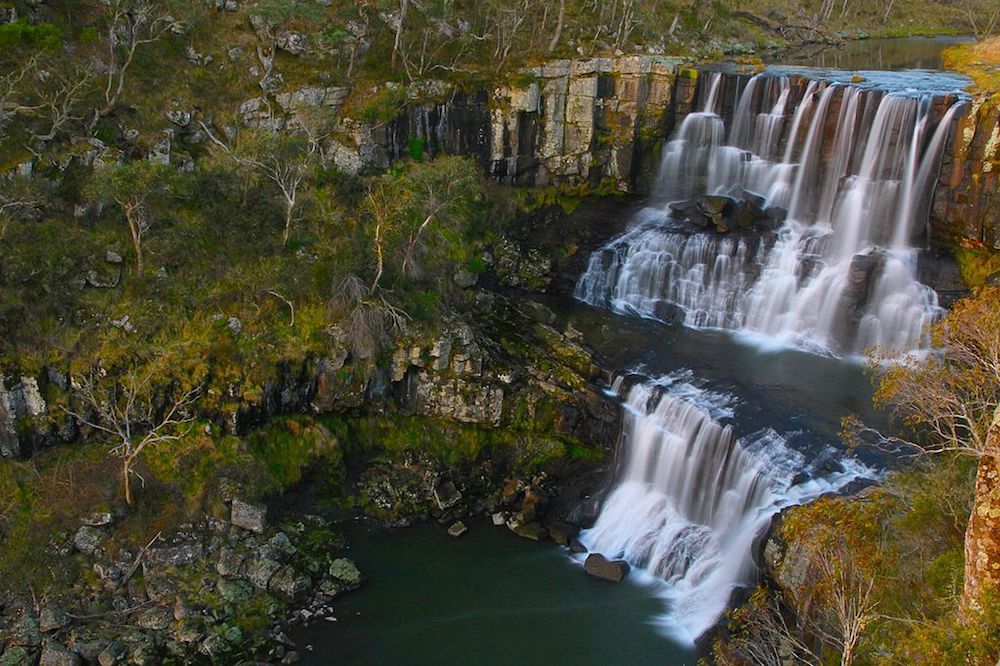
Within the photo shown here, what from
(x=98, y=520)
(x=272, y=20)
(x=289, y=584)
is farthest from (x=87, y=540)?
(x=272, y=20)

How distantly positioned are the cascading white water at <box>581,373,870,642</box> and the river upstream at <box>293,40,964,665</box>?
3.5 inches

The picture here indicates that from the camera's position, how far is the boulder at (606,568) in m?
33.2

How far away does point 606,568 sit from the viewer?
110ft

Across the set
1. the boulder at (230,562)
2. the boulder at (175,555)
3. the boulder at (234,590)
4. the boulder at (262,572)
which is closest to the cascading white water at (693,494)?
the boulder at (262,572)

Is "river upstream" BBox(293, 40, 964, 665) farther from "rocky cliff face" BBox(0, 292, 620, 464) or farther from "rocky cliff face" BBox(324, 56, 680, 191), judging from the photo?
"rocky cliff face" BBox(324, 56, 680, 191)

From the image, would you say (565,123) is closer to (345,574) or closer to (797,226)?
(797,226)

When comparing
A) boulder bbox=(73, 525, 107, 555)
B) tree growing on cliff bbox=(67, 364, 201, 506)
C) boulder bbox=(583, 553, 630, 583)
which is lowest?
boulder bbox=(583, 553, 630, 583)

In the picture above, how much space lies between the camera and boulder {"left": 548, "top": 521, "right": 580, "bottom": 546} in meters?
35.5

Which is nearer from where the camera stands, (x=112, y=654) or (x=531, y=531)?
(x=112, y=654)

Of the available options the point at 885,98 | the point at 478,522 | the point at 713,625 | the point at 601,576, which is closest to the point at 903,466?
the point at 713,625

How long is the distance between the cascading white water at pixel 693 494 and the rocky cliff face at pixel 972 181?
1620cm

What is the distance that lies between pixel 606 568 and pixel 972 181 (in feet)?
88.1

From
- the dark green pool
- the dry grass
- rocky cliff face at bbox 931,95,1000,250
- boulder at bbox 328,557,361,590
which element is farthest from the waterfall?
boulder at bbox 328,557,361,590

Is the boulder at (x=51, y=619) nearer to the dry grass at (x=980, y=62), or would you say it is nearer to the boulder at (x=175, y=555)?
the boulder at (x=175, y=555)
